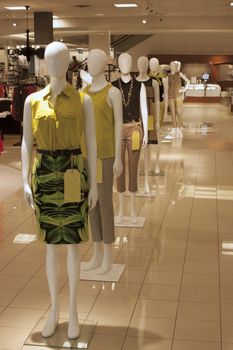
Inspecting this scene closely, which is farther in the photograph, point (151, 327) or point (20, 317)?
point (20, 317)

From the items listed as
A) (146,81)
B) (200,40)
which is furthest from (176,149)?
(200,40)

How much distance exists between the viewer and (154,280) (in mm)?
4309

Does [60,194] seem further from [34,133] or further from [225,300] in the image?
[225,300]

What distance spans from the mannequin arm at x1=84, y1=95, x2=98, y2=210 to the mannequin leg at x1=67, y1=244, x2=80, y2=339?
0.29 m

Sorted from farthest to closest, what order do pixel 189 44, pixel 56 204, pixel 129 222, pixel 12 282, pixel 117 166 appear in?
pixel 189 44
pixel 129 222
pixel 12 282
pixel 117 166
pixel 56 204

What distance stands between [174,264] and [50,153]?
1.97 meters

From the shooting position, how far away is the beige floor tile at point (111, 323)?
11.3 ft

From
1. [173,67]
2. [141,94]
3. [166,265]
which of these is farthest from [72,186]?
[173,67]

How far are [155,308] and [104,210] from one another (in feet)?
2.69

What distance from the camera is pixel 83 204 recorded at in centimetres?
319

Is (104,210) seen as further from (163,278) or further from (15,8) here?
(15,8)

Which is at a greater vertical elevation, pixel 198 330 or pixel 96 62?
pixel 96 62

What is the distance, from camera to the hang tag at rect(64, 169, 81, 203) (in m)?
3.08

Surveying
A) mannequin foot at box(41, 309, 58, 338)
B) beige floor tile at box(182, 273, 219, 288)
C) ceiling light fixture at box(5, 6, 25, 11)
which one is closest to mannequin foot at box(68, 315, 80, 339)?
mannequin foot at box(41, 309, 58, 338)
